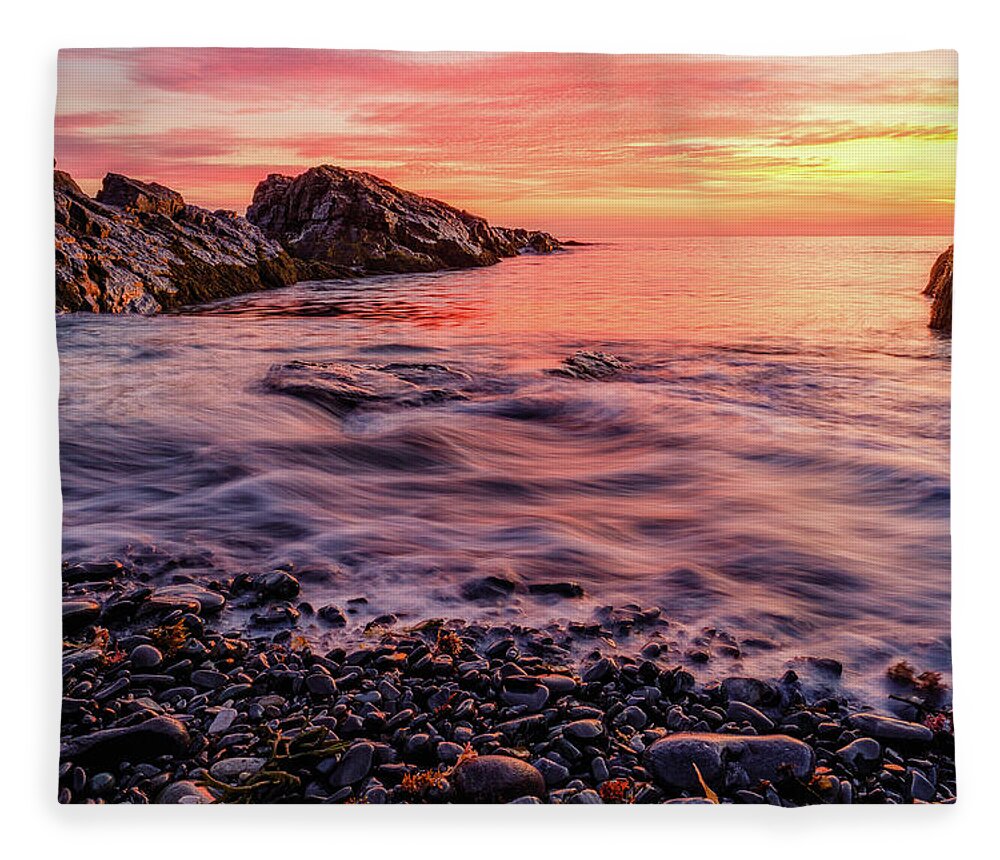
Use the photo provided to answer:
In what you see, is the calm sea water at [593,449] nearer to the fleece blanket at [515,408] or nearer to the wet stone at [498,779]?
the fleece blanket at [515,408]

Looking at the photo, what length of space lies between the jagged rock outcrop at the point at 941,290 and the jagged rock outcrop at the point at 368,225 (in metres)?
1.35

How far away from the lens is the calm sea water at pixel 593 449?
10.9 ft

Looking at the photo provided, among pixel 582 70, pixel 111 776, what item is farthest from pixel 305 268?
pixel 111 776

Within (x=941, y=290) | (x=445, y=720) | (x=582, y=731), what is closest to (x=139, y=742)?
(x=445, y=720)

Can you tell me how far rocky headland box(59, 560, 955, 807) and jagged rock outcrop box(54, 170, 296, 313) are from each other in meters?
Result: 1.09

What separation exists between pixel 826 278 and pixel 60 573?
2.86 metres

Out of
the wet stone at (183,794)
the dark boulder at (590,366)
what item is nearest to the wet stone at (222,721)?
the wet stone at (183,794)

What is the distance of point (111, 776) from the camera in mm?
3092

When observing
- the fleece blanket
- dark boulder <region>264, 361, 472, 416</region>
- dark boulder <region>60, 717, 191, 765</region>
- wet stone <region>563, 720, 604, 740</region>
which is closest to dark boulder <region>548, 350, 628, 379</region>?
the fleece blanket

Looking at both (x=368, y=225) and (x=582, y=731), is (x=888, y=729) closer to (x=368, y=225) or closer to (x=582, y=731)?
(x=582, y=731)

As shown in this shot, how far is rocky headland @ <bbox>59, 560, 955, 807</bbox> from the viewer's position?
10.1ft

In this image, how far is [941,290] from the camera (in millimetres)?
3412
